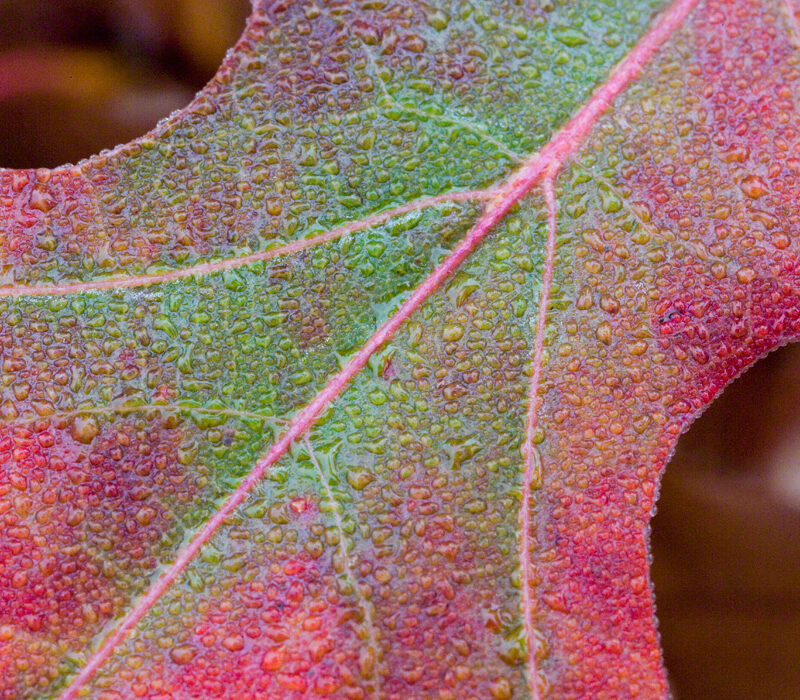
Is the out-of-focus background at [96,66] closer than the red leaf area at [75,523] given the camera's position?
No

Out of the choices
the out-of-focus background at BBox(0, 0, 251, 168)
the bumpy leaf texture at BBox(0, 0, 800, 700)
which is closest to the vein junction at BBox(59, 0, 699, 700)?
the bumpy leaf texture at BBox(0, 0, 800, 700)

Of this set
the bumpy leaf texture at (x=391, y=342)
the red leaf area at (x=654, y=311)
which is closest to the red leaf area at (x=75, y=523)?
the bumpy leaf texture at (x=391, y=342)

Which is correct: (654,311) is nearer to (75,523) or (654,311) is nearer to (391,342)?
(391,342)

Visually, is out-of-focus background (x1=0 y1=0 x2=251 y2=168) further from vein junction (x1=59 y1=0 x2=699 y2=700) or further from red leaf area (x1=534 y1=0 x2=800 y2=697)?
red leaf area (x1=534 y1=0 x2=800 y2=697)

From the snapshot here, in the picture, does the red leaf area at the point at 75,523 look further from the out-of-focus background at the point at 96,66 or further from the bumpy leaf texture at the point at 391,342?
the out-of-focus background at the point at 96,66

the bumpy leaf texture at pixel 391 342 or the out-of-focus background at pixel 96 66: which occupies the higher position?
the out-of-focus background at pixel 96 66

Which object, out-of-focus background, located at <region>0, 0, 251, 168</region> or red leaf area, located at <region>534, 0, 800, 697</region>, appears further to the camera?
out-of-focus background, located at <region>0, 0, 251, 168</region>

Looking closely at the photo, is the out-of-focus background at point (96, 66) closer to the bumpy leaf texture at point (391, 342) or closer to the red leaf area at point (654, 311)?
the bumpy leaf texture at point (391, 342)

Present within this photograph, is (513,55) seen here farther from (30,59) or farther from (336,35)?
(30,59)

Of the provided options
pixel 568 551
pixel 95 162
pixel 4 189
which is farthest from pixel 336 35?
pixel 568 551

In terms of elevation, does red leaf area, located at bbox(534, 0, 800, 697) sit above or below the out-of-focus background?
below
